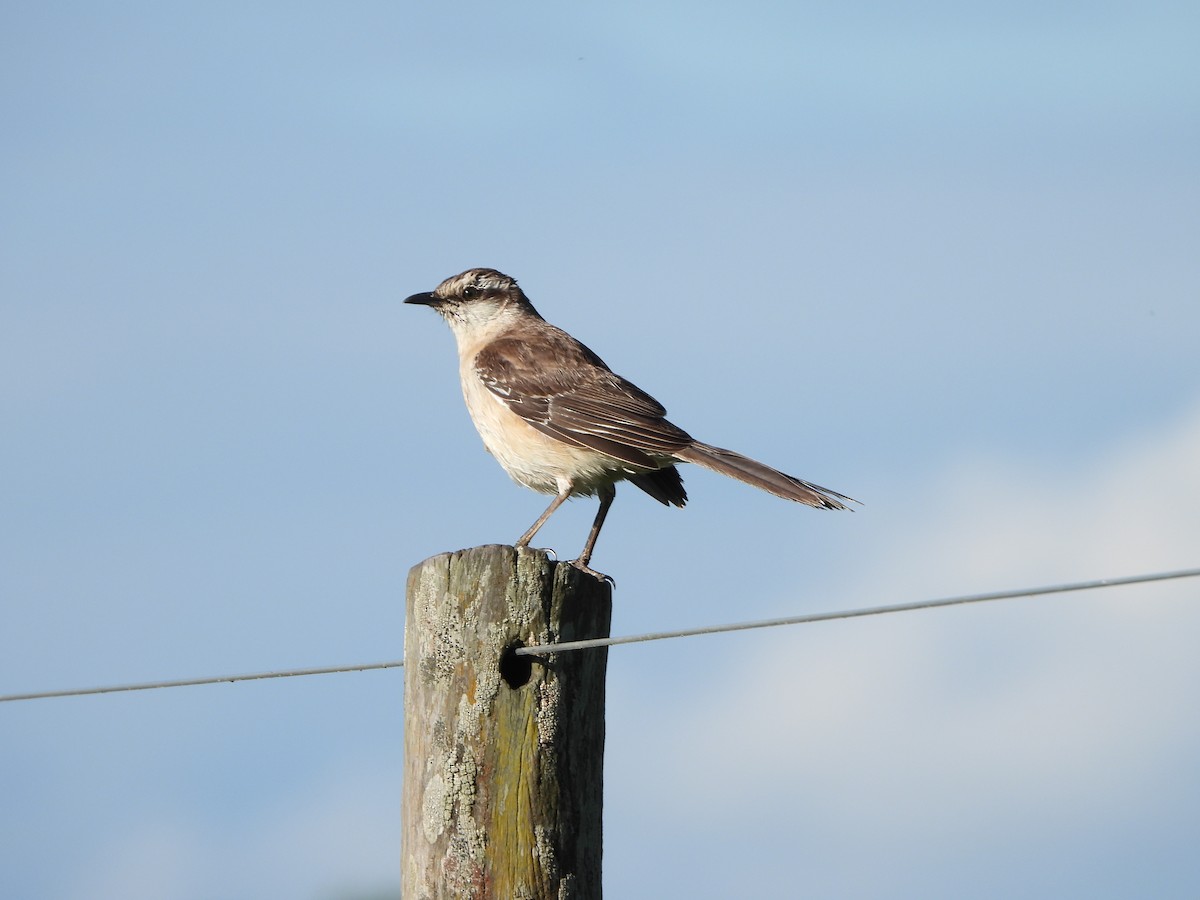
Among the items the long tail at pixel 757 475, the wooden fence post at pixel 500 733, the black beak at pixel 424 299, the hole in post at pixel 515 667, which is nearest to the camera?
the wooden fence post at pixel 500 733

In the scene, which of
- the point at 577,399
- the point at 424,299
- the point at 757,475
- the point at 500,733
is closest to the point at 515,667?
the point at 500,733

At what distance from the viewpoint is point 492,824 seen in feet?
13.0

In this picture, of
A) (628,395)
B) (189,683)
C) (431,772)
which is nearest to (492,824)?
(431,772)

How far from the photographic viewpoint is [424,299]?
28.9 ft

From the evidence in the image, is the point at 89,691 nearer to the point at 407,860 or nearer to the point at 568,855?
the point at 407,860

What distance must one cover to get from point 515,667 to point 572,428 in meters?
3.27

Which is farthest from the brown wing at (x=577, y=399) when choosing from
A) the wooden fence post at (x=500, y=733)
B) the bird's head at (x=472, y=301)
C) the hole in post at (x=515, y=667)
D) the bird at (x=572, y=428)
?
the hole in post at (x=515, y=667)

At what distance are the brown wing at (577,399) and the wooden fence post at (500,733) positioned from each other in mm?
2863

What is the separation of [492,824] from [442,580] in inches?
29.3

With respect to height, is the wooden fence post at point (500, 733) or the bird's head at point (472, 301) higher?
the bird's head at point (472, 301)

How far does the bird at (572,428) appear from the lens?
7.04m

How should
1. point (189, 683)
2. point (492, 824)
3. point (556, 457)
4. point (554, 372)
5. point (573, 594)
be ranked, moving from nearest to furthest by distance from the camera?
point (492, 824), point (573, 594), point (189, 683), point (556, 457), point (554, 372)

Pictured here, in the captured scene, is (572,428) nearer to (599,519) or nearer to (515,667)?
(599,519)

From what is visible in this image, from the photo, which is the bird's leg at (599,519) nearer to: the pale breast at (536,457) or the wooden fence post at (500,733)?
the pale breast at (536,457)
